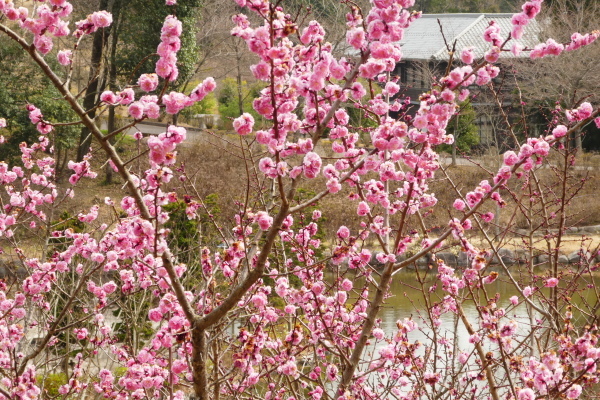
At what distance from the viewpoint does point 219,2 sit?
1839 cm

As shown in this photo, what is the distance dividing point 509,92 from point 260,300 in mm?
18143

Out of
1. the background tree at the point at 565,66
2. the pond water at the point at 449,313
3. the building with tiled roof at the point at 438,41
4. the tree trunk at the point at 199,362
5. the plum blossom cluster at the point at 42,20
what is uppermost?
the building with tiled roof at the point at 438,41

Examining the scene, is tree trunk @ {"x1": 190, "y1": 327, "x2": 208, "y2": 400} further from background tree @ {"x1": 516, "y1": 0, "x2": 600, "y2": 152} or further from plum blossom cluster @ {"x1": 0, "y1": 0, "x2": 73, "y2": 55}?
background tree @ {"x1": 516, "y1": 0, "x2": 600, "y2": 152}

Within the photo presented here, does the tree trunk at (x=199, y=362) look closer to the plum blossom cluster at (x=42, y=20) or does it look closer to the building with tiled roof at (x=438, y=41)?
the plum blossom cluster at (x=42, y=20)

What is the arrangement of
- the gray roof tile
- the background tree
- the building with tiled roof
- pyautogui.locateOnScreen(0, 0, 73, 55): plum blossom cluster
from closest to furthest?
1. pyautogui.locateOnScreen(0, 0, 73, 55): plum blossom cluster
2. the background tree
3. the building with tiled roof
4. the gray roof tile

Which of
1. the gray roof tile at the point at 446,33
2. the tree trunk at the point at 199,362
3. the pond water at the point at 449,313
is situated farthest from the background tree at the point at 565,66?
the tree trunk at the point at 199,362

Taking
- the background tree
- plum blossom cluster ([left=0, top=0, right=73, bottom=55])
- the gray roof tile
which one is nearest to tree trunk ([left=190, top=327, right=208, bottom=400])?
plum blossom cluster ([left=0, top=0, right=73, bottom=55])

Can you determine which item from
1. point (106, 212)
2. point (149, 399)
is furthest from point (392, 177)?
point (106, 212)

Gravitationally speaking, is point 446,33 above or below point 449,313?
above

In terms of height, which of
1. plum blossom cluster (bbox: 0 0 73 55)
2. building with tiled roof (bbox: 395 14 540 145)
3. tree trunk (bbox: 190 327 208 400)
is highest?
building with tiled roof (bbox: 395 14 540 145)

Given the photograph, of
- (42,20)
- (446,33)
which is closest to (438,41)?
(446,33)

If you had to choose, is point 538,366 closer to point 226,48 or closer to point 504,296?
point 504,296

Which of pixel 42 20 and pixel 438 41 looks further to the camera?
pixel 438 41

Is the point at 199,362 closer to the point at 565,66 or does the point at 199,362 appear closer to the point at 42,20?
the point at 42,20
